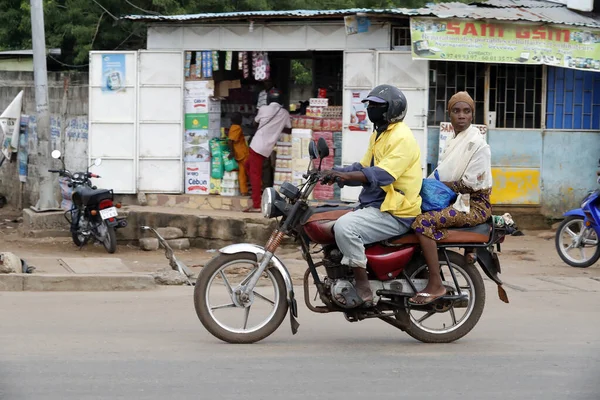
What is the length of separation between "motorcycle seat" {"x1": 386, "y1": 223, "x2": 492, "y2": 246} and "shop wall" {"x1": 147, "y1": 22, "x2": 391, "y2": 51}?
7003 millimetres

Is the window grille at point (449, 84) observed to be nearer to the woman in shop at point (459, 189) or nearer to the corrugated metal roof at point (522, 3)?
the corrugated metal roof at point (522, 3)

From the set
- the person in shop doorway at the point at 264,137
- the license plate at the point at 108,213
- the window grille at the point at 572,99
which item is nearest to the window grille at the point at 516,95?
the window grille at the point at 572,99

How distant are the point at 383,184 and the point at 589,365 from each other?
1704 mm

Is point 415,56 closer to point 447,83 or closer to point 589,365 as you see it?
point 447,83

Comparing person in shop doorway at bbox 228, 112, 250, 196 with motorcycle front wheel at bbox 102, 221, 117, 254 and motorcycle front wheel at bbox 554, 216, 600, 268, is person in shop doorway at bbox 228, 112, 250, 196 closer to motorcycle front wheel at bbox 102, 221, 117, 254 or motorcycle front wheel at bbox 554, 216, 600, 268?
motorcycle front wheel at bbox 102, 221, 117, 254

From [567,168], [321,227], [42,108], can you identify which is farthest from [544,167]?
[321,227]

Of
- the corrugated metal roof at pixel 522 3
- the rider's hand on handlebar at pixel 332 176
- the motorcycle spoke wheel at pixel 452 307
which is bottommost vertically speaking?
the motorcycle spoke wheel at pixel 452 307

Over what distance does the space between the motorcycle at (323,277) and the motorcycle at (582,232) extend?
4.57m

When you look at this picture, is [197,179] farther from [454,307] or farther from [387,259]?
[387,259]

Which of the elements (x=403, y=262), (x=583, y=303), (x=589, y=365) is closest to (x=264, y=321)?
(x=403, y=262)

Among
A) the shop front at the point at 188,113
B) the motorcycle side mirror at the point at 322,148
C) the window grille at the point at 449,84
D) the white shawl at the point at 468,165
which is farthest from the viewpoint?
the shop front at the point at 188,113

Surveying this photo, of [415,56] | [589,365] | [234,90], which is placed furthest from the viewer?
[234,90]

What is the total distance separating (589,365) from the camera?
20.1ft

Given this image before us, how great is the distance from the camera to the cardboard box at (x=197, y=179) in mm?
14234
